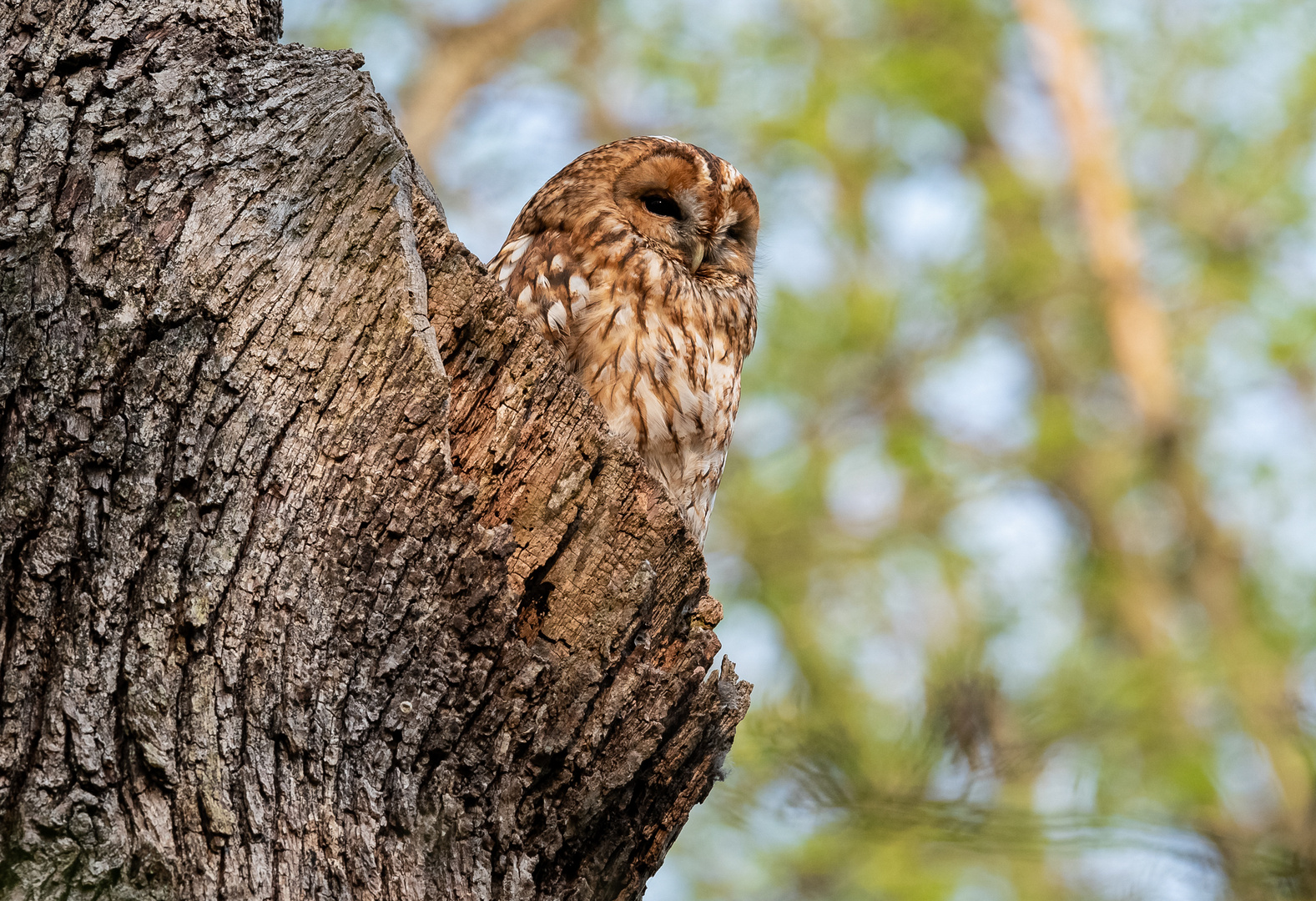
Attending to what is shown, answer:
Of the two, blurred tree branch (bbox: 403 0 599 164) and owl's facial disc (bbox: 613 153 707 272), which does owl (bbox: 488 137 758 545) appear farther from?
blurred tree branch (bbox: 403 0 599 164)

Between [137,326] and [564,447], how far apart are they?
58 cm

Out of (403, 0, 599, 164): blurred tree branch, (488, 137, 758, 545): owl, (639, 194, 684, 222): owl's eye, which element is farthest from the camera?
(403, 0, 599, 164): blurred tree branch

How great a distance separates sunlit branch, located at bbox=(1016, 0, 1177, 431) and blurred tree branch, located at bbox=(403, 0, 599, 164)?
3342 mm

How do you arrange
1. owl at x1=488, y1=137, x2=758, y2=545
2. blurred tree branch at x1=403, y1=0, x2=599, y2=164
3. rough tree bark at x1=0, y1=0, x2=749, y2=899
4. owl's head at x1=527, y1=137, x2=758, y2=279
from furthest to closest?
blurred tree branch at x1=403, y1=0, x2=599, y2=164
owl's head at x1=527, y1=137, x2=758, y2=279
owl at x1=488, y1=137, x2=758, y2=545
rough tree bark at x1=0, y1=0, x2=749, y2=899

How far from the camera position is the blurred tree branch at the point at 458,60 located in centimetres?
625

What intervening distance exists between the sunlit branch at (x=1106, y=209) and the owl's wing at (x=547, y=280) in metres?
5.92

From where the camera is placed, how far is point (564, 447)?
1.68 metres

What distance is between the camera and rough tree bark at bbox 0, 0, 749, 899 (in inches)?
55.6

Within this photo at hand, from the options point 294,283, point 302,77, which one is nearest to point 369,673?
point 294,283

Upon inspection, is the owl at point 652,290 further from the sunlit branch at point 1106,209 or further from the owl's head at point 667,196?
the sunlit branch at point 1106,209

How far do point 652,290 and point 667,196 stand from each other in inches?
19.9

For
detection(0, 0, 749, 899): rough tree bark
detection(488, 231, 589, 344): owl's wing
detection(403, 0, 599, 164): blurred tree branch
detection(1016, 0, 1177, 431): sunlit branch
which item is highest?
detection(1016, 0, 1177, 431): sunlit branch

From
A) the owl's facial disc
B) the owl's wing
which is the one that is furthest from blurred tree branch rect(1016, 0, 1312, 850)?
the owl's wing

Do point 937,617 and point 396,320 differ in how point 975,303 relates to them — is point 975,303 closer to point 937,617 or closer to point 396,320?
point 937,617
